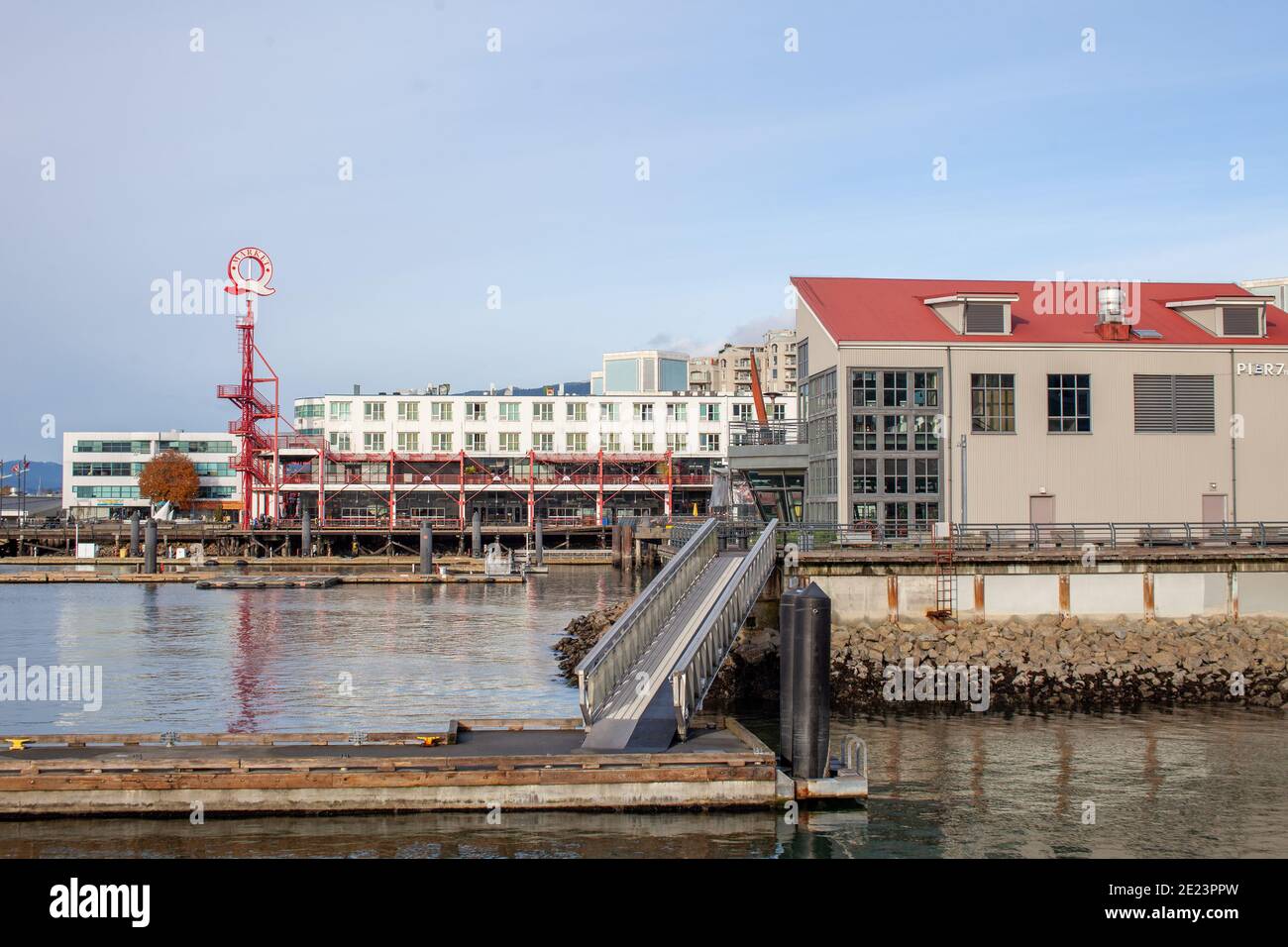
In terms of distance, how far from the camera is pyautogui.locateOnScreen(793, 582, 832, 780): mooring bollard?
24.9 m

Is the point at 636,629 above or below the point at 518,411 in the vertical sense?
below

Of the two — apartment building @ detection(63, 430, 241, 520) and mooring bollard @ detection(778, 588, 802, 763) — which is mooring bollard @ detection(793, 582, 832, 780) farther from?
apartment building @ detection(63, 430, 241, 520)

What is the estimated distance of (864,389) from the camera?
160 feet

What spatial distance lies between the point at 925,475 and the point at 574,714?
18945 mm

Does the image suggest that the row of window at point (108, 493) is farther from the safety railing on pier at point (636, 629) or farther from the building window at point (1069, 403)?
the safety railing on pier at point (636, 629)

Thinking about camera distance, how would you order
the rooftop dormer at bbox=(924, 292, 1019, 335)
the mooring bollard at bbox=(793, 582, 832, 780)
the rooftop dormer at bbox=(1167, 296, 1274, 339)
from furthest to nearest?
the rooftop dormer at bbox=(1167, 296, 1274, 339) → the rooftop dormer at bbox=(924, 292, 1019, 335) → the mooring bollard at bbox=(793, 582, 832, 780)

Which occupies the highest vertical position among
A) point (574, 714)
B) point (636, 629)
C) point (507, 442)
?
point (507, 442)

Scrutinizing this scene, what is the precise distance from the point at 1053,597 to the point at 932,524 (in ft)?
20.8

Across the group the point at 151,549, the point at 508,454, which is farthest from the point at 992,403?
the point at 508,454

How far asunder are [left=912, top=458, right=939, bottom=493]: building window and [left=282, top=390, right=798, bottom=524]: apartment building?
2987 inches
